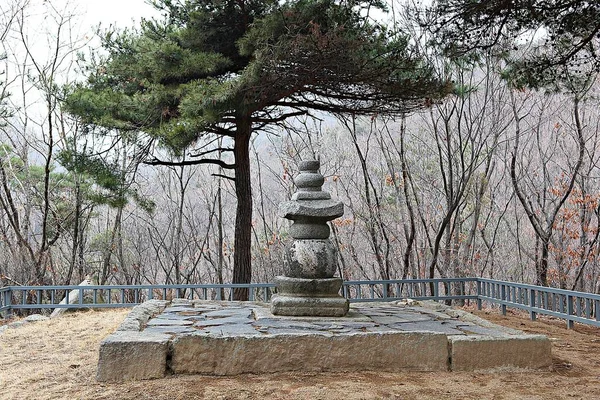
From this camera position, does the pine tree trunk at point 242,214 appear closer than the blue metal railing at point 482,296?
No

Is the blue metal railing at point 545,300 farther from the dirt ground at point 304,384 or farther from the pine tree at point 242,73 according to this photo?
the pine tree at point 242,73

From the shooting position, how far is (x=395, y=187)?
1255cm

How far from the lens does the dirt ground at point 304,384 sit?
4.01 meters

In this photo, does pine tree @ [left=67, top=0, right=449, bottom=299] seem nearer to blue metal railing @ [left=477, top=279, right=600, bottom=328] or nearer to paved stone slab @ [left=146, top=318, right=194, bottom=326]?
paved stone slab @ [left=146, top=318, right=194, bottom=326]

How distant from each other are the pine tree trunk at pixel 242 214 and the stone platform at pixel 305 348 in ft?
11.3

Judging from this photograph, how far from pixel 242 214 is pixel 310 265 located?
3164 mm

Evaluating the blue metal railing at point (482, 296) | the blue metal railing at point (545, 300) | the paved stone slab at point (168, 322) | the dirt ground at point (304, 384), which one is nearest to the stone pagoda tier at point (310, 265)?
the paved stone slab at point (168, 322)

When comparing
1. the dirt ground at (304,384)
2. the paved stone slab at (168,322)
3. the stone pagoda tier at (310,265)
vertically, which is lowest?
the dirt ground at (304,384)

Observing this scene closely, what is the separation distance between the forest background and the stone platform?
432cm

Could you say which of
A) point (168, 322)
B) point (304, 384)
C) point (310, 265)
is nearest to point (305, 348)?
point (304, 384)

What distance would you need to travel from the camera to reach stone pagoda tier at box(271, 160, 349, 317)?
589 centimetres

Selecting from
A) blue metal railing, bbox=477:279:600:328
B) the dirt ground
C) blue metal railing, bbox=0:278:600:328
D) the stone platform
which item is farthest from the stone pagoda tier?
blue metal railing, bbox=477:279:600:328

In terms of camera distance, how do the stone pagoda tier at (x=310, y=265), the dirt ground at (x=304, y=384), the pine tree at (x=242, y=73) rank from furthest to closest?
the pine tree at (x=242, y=73)
the stone pagoda tier at (x=310, y=265)
the dirt ground at (x=304, y=384)

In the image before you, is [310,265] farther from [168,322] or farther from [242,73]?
[242,73]
